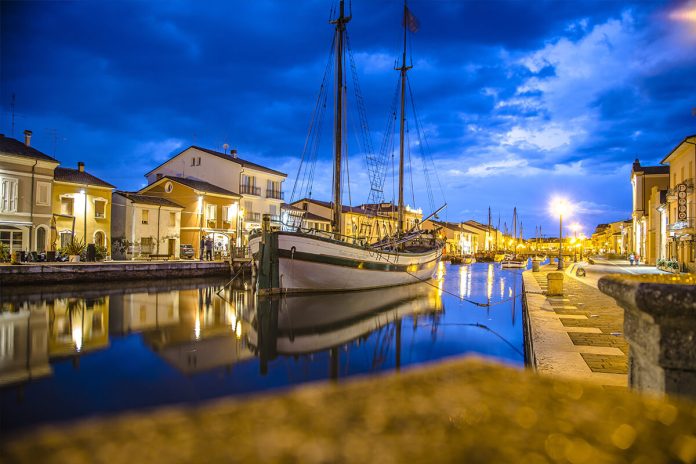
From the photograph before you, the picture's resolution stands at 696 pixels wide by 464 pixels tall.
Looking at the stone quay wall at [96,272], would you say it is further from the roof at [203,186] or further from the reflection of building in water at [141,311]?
the roof at [203,186]

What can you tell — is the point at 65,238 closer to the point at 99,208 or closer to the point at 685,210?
the point at 99,208

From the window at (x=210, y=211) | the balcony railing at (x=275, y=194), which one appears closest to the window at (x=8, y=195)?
the window at (x=210, y=211)

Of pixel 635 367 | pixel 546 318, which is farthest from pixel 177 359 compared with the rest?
pixel 635 367

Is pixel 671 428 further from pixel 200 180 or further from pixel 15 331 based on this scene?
pixel 200 180

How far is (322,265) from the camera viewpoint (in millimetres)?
22422

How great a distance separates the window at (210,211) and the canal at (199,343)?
22695 millimetres

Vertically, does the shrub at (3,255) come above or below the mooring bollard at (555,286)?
above

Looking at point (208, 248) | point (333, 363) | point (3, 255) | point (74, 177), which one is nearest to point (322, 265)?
point (333, 363)

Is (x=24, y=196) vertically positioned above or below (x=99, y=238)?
above

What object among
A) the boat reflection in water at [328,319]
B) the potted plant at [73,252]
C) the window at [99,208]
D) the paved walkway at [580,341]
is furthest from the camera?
the window at [99,208]

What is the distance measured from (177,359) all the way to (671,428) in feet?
36.2

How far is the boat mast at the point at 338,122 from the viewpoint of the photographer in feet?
80.3

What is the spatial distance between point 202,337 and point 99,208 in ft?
96.7

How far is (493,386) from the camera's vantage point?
1.82 meters
